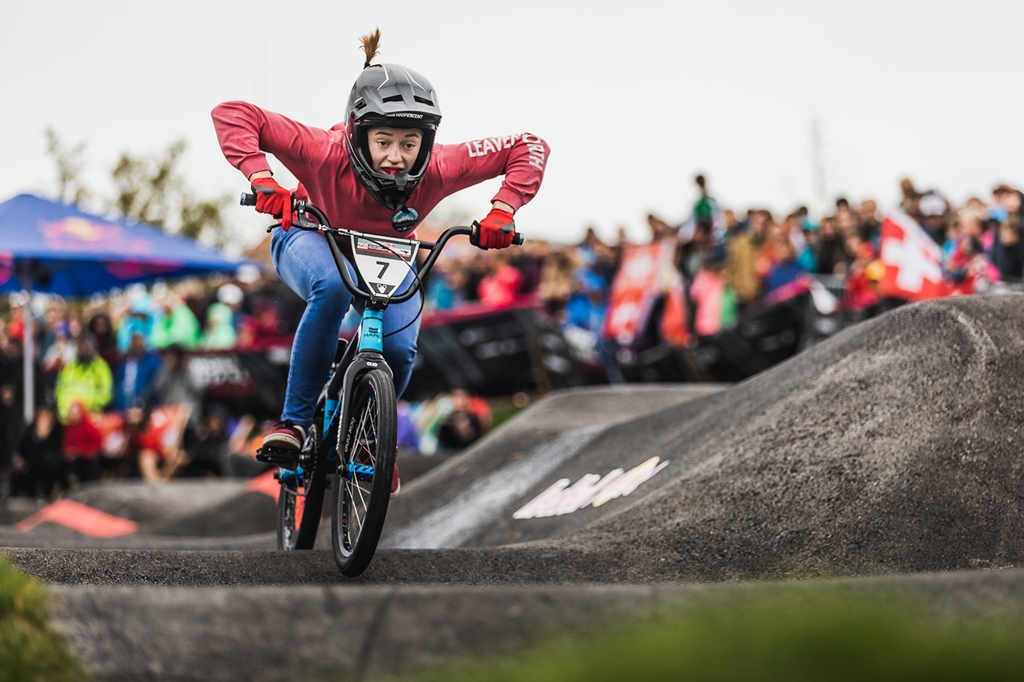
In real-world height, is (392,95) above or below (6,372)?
above

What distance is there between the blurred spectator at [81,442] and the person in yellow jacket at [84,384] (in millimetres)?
400

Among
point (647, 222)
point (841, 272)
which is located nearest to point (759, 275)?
point (841, 272)

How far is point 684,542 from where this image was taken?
5.39m

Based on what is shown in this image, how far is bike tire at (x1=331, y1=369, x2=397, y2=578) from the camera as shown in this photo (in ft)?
14.6

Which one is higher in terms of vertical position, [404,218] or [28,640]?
[404,218]

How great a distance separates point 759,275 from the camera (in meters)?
13.3

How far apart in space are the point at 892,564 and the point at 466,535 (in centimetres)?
373

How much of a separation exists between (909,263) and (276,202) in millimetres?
8456

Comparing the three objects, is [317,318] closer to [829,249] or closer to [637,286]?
[829,249]

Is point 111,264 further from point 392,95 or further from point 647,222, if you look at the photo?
point 392,95

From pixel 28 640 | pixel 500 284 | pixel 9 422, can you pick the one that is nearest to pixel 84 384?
pixel 9 422

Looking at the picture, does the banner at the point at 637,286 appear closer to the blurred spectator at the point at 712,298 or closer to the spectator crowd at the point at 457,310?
the spectator crowd at the point at 457,310

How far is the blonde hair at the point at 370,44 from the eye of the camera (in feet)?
18.7

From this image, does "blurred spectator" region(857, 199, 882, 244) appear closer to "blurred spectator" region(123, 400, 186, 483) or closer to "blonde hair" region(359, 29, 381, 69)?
"blonde hair" region(359, 29, 381, 69)
